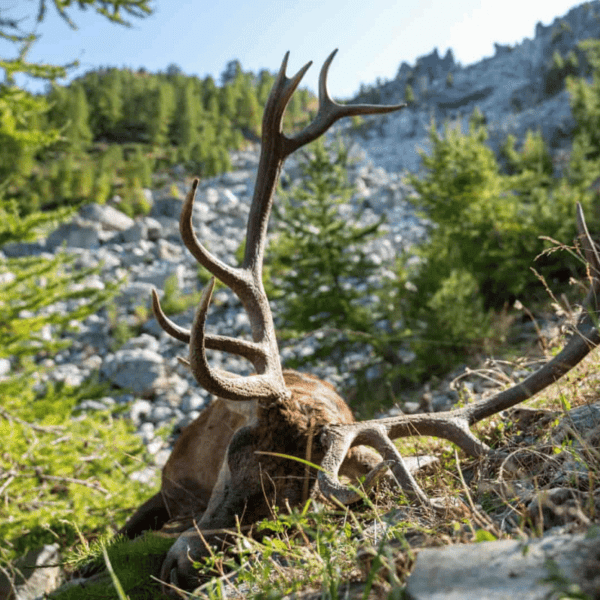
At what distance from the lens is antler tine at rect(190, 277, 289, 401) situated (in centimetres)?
187

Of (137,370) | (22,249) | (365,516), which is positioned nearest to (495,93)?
(22,249)

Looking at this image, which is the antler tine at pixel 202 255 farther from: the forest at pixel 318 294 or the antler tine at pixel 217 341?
the forest at pixel 318 294

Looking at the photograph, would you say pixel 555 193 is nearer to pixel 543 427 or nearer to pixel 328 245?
pixel 328 245

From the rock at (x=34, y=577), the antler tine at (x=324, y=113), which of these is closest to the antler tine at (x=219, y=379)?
the antler tine at (x=324, y=113)

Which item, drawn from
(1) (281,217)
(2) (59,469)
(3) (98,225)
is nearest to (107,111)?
(3) (98,225)

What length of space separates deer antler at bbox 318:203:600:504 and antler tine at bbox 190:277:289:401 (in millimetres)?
340

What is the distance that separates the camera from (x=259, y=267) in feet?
9.98

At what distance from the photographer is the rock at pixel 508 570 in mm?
899

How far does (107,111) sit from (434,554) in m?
47.0

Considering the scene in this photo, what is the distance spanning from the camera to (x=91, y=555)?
2.16m

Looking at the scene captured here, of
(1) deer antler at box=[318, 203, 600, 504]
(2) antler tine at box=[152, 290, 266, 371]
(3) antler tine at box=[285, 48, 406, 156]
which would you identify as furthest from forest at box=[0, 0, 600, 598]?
(3) antler tine at box=[285, 48, 406, 156]

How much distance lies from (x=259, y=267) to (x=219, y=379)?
1.07 m

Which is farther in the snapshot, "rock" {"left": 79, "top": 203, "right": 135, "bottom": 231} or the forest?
"rock" {"left": 79, "top": 203, "right": 135, "bottom": 231}

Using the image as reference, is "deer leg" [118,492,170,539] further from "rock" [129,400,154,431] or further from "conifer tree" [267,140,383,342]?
"rock" [129,400,154,431]
